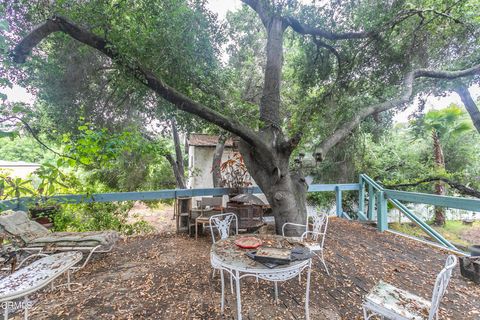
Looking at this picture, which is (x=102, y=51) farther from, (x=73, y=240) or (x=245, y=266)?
(x=245, y=266)

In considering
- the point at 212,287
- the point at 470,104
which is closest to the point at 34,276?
the point at 212,287

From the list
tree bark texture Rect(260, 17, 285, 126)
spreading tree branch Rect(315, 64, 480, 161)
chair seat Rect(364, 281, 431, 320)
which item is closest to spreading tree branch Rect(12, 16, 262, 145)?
tree bark texture Rect(260, 17, 285, 126)

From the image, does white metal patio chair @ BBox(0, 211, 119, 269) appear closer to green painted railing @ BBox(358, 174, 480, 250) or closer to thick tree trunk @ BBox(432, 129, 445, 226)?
green painted railing @ BBox(358, 174, 480, 250)

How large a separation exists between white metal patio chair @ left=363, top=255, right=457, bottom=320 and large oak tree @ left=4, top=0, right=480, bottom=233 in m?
2.24

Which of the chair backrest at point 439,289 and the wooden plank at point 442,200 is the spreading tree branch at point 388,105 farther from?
the chair backrest at point 439,289

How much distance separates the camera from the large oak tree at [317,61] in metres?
3.17

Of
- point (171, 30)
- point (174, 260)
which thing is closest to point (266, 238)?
point (174, 260)

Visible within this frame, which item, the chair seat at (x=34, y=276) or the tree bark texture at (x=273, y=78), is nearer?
the chair seat at (x=34, y=276)

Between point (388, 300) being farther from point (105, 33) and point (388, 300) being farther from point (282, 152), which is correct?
point (105, 33)

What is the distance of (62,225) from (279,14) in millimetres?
5960

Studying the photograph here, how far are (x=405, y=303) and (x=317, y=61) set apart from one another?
219 inches

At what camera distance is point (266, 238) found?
2.89 metres

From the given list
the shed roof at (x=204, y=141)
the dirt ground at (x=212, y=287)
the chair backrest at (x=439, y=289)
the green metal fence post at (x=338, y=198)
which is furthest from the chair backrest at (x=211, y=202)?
the chair backrest at (x=439, y=289)

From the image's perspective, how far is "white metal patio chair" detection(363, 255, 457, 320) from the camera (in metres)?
1.59
